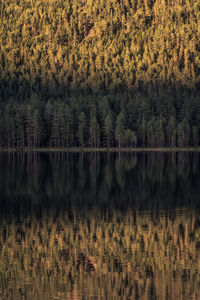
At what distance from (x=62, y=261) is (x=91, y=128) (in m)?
168

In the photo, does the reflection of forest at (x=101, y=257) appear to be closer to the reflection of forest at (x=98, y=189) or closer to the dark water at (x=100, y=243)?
the dark water at (x=100, y=243)

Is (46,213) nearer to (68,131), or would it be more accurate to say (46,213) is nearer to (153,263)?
(153,263)

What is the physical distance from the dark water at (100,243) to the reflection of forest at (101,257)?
1.7 inches

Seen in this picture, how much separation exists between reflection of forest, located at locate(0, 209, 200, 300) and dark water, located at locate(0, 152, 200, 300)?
0.04 metres

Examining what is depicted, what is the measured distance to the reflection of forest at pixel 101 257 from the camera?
25.5 meters

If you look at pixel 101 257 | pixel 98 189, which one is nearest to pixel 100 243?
pixel 101 257

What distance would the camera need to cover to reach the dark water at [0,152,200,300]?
25844 mm

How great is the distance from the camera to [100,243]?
111 ft

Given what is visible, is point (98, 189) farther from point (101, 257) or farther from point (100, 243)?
point (101, 257)

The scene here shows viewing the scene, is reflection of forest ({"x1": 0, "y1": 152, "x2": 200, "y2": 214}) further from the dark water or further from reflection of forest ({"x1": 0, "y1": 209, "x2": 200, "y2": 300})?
reflection of forest ({"x1": 0, "y1": 209, "x2": 200, "y2": 300})

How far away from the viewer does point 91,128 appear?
647 ft

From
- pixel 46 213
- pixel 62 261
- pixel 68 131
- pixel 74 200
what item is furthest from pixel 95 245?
pixel 68 131

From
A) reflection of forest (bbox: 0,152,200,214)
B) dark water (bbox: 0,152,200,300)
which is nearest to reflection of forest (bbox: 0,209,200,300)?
dark water (bbox: 0,152,200,300)

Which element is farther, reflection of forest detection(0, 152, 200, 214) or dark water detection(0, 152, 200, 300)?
reflection of forest detection(0, 152, 200, 214)
